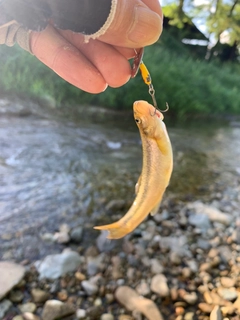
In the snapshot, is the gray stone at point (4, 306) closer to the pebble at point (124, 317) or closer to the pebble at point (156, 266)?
the pebble at point (124, 317)

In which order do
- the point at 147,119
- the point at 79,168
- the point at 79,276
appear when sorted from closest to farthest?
the point at 147,119 → the point at 79,276 → the point at 79,168

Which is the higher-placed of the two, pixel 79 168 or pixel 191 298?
pixel 191 298

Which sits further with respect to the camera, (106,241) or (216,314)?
(106,241)

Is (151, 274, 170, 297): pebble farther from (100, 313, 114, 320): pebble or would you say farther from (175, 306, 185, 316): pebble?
(100, 313, 114, 320): pebble

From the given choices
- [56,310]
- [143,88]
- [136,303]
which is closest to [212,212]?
[136,303]

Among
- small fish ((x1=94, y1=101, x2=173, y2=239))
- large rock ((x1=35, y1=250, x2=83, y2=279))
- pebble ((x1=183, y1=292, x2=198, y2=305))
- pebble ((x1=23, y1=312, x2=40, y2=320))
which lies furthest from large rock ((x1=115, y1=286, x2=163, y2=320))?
small fish ((x1=94, y1=101, x2=173, y2=239))

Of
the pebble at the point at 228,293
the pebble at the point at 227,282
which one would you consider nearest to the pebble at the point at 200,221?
the pebble at the point at 227,282

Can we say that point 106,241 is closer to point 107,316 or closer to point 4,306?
point 107,316
